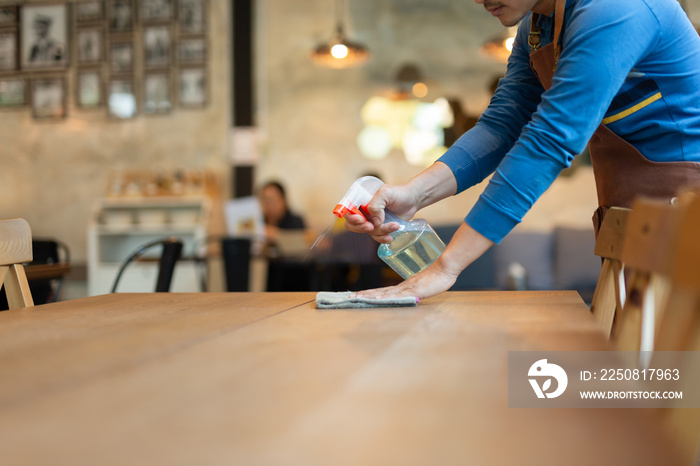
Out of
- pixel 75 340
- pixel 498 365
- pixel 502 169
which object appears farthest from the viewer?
pixel 502 169

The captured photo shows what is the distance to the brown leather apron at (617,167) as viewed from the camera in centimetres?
114

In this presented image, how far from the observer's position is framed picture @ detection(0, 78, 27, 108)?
6.52 m

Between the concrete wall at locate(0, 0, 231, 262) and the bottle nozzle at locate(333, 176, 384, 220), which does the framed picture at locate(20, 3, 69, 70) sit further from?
the bottle nozzle at locate(333, 176, 384, 220)

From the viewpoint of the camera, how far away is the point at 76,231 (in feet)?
20.8

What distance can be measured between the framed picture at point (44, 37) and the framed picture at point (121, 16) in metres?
0.51

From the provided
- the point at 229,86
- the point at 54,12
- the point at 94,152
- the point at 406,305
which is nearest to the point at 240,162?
the point at 229,86

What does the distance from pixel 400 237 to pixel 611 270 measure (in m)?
0.46

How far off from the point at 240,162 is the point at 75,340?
5393 mm

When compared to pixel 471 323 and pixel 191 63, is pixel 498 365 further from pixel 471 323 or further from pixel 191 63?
pixel 191 63

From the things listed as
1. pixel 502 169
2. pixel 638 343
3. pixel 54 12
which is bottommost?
pixel 638 343

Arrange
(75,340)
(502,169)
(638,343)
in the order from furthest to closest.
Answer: (502,169) → (638,343) → (75,340)

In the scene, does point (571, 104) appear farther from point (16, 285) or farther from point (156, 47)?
point (156, 47)

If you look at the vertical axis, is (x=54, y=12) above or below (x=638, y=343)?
above

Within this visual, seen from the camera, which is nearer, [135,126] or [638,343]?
[638,343]
